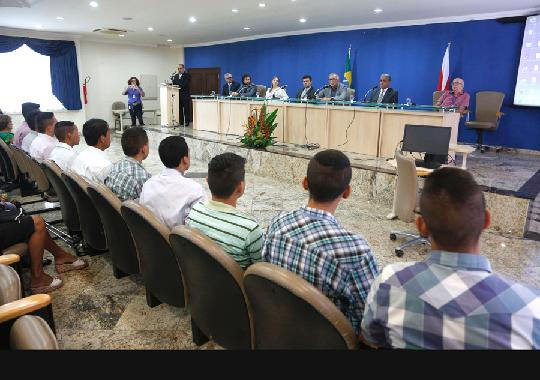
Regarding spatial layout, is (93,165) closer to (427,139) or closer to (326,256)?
(326,256)

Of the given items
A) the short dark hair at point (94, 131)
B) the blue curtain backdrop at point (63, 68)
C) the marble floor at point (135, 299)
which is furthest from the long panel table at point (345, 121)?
the blue curtain backdrop at point (63, 68)

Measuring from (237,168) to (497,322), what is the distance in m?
1.18

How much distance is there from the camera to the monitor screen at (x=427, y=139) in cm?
379

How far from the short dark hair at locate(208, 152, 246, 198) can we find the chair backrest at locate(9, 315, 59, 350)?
89cm

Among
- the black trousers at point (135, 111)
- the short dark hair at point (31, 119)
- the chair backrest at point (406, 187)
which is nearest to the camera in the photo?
the chair backrest at point (406, 187)

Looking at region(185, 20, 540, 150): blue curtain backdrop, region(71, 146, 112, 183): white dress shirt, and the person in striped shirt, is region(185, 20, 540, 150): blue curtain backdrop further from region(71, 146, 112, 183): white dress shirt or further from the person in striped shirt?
the person in striped shirt

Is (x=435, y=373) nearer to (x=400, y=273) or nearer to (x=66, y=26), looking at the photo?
(x=400, y=273)

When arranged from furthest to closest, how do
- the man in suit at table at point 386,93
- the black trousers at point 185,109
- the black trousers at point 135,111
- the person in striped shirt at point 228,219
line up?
the black trousers at point 135,111 < the black trousers at point 185,109 < the man in suit at table at point 386,93 < the person in striped shirt at point 228,219

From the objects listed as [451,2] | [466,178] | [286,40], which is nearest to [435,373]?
[466,178]

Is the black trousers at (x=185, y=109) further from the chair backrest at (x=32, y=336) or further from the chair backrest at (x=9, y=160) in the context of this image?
the chair backrest at (x=32, y=336)

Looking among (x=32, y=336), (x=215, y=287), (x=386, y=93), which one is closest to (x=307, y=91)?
(x=386, y=93)

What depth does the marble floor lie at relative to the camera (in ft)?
6.74

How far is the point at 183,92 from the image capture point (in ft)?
34.6

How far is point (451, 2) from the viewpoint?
6.50m
